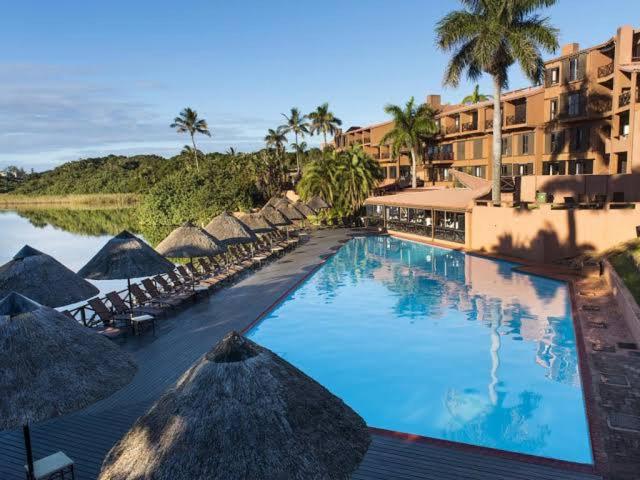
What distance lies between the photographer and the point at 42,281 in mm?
12039

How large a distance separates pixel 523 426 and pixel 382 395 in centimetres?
319

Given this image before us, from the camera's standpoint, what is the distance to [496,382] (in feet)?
39.5

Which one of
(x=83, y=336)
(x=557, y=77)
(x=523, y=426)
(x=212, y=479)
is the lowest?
(x=523, y=426)

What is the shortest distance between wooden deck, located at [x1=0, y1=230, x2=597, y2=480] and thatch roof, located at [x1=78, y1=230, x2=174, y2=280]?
77.1 inches

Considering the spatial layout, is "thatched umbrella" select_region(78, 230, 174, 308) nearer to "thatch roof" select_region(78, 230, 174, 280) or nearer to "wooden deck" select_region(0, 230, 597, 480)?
"thatch roof" select_region(78, 230, 174, 280)

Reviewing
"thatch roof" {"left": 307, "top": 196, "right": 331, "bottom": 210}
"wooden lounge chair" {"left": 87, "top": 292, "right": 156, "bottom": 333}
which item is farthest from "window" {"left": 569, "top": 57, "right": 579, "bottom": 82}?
"wooden lounge chair" {"left": 87, "top": 292, "right": 156, "bottom": 333}

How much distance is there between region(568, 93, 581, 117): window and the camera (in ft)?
124

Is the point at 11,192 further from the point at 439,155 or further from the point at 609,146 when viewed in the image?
the point at 609,146

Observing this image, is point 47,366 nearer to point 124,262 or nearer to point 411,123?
point 124,262

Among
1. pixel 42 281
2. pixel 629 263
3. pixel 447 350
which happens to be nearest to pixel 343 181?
pixel 629 263

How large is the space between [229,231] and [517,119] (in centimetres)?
3235

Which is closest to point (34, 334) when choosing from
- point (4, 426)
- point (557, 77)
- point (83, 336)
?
point (83, 336)

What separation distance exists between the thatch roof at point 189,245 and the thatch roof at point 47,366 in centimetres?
1065

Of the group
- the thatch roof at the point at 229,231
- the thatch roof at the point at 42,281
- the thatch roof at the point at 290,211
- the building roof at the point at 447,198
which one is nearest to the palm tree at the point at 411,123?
the building roof at the point at 447,198
